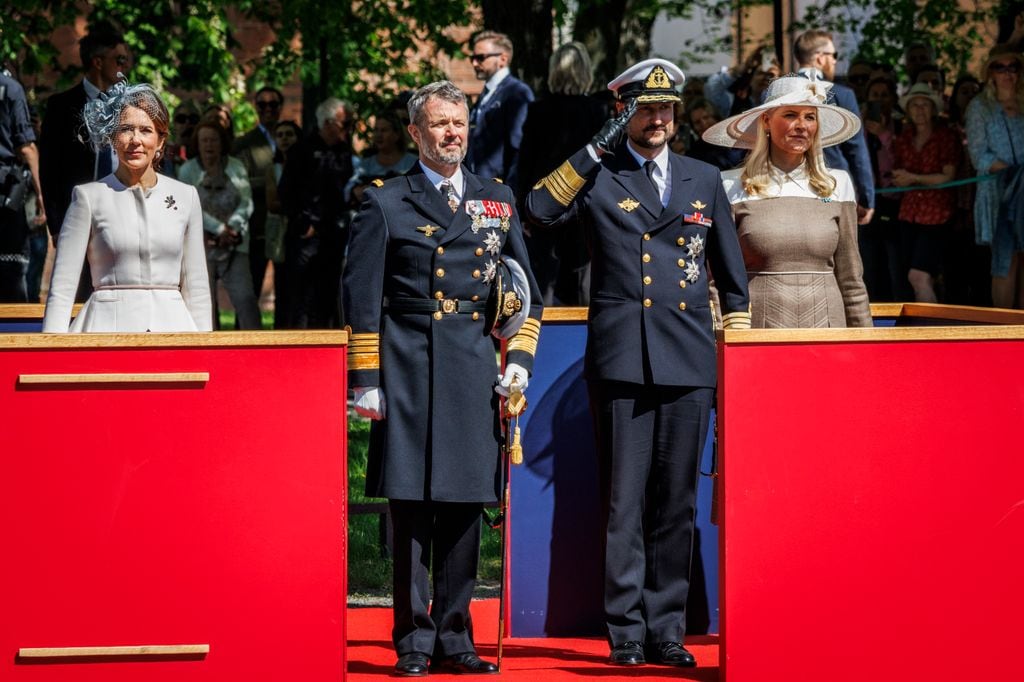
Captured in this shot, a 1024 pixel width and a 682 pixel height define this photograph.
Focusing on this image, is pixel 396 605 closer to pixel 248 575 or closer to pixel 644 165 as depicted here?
pixel 248 575

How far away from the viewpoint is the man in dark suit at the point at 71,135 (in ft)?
29.6

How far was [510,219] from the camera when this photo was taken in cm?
645

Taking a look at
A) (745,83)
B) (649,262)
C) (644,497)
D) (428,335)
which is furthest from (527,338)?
(745,83)

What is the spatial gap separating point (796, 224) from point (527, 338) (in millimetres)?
1162

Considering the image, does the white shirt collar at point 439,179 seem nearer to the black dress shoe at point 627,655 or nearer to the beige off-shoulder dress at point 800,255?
the beige off-shoulder dress at point 800,255

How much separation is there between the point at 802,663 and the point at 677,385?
113 cm

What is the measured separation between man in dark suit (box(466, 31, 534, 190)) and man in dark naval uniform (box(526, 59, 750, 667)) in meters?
4.18

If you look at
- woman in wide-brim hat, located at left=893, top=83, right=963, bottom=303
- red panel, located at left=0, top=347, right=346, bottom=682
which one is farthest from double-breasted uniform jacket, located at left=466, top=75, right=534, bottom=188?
red panel, located at left=0, top=347, right=346, bottom=682

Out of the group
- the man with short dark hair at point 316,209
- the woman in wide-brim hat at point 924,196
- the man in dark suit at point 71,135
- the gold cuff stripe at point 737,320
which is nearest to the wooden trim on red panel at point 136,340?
the gold cuff stripe at point 737,320

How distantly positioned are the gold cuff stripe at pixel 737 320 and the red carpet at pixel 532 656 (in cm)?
125

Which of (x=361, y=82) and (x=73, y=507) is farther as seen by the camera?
(x=361, y=82)

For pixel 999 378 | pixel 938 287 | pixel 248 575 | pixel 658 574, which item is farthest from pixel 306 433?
pixel 938 287

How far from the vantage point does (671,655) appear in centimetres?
645

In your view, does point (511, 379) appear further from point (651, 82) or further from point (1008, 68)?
point (1008, 68)
